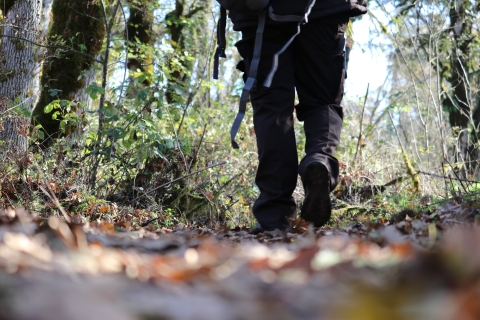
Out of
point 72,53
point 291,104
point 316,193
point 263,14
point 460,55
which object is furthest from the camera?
point 460,55

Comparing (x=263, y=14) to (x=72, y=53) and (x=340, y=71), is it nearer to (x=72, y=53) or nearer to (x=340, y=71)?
(x=340, y=71)

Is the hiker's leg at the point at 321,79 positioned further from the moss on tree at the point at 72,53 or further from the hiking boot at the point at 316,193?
the moss on tree at the point at 72,53

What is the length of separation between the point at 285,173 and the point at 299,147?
387 cm

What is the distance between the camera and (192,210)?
5414 millimetres

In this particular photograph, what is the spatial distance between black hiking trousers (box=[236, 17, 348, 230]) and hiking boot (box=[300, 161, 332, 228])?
0.08 metres


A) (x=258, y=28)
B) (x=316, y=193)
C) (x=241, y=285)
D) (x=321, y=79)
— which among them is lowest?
(x=316, y=193)

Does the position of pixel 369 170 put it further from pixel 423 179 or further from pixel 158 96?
pixel 158 96

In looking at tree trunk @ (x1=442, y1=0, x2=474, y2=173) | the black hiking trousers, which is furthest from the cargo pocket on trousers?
tree trunk @ (x1=442, y1=0, x2=474, y2=173)

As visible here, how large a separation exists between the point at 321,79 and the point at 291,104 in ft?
0.89

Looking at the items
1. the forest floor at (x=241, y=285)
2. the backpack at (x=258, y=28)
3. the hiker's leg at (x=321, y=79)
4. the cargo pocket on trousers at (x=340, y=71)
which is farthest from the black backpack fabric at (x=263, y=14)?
the forest floor at (x=241, y=285)

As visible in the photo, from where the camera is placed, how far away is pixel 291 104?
3.52 m

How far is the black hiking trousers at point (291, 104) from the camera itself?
3.42 metres

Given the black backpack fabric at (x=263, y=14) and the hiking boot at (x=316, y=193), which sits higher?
the black backpack fabric at (x=263, y=14)

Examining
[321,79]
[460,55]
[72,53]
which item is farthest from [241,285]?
[460,55]
